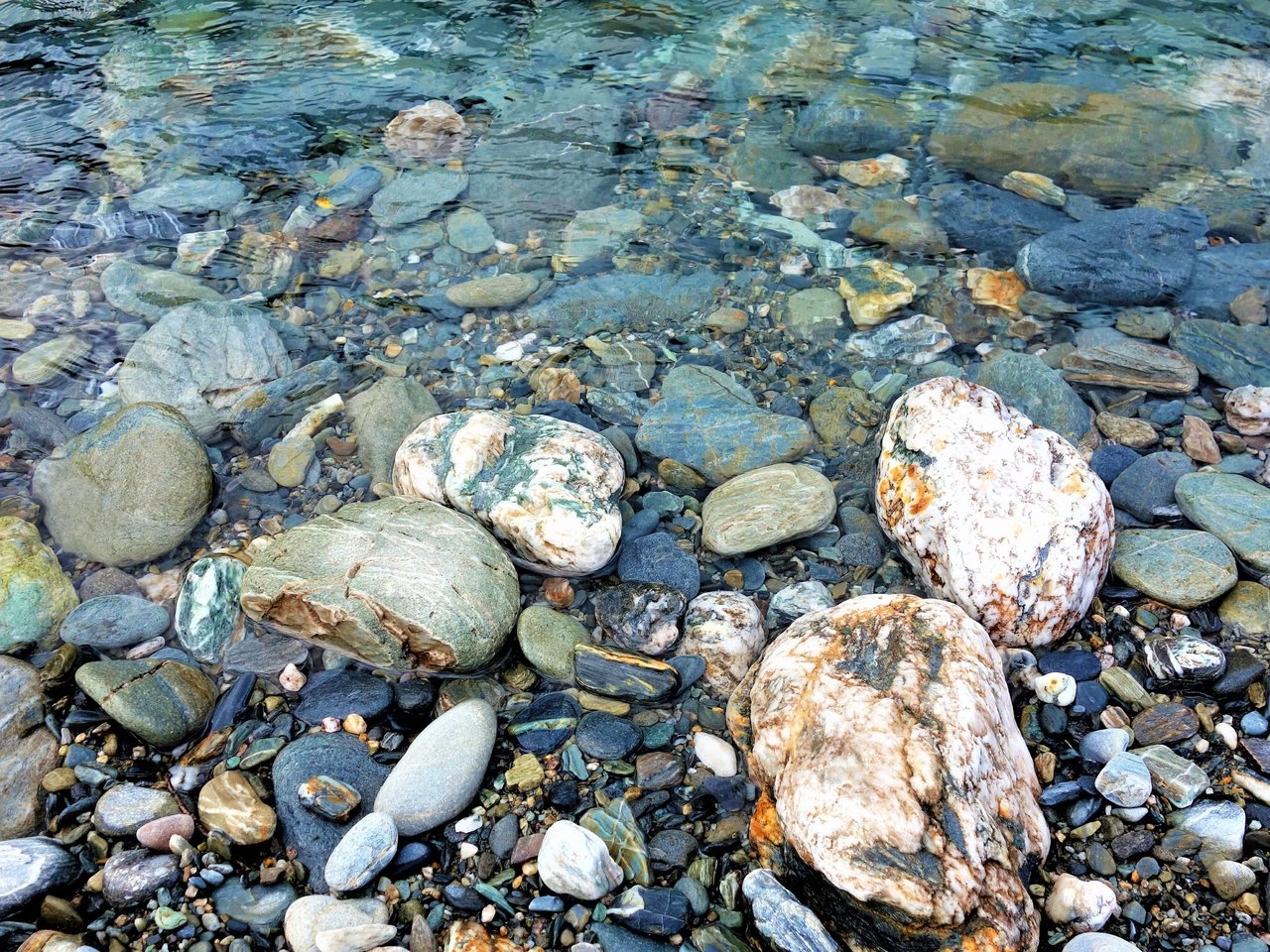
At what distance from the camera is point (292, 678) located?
9.64 ft

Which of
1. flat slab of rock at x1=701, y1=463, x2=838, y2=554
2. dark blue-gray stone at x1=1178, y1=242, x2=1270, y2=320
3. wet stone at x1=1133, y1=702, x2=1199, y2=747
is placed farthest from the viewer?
dark blue-gray stone at x1=1178, y1=242, x2=1270, y2=320

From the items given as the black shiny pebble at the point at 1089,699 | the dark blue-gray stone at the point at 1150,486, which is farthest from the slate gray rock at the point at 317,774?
the dark blue-gray stone at the point at 1150,486

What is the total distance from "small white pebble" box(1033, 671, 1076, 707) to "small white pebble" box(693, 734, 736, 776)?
3.31ft

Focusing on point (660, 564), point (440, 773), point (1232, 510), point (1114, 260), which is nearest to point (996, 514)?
point (1232, 510)

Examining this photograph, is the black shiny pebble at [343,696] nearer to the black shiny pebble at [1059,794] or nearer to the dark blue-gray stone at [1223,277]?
the black shiny pebble at [1059,794]

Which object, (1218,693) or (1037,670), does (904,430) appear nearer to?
(1037,670)

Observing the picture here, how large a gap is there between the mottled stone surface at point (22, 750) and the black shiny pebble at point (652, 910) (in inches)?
69.4

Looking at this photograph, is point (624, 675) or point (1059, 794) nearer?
point (1059, 794)

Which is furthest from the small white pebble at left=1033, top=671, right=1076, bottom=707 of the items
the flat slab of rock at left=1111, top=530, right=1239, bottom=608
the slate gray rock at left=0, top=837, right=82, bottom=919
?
the slate gray rock at left=0, top=837, right=82, bottom=919

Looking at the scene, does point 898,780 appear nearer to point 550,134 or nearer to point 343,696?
point 343,696

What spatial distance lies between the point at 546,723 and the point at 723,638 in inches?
25.4

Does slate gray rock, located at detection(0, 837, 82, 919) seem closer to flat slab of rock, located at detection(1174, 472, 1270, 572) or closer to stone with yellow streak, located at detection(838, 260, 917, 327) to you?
stone with yellow streak, located at detection(838, 260, 917, 327)

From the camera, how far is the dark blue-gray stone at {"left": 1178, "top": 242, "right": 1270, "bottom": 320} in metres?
4.13

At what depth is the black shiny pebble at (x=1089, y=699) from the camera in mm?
2729
